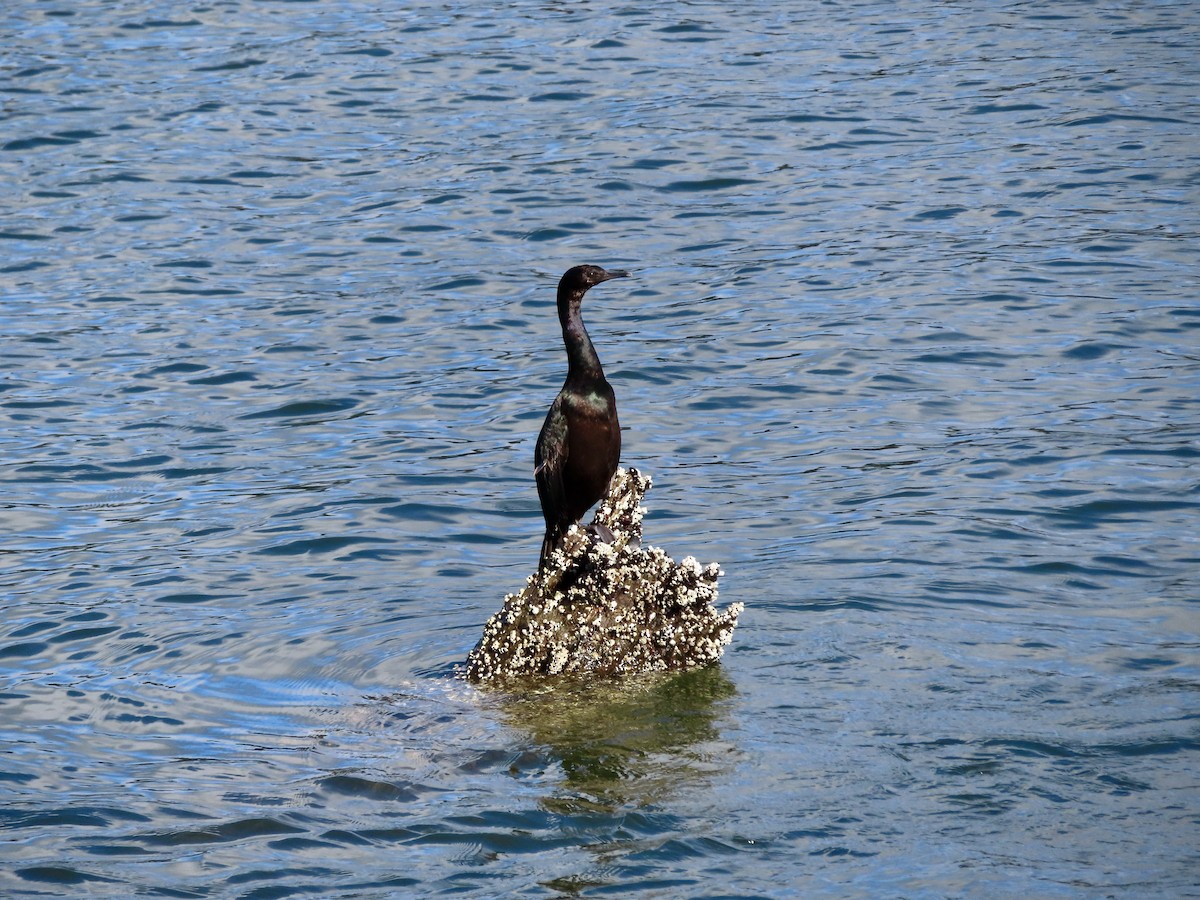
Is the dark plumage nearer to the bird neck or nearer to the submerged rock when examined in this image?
the bird neck

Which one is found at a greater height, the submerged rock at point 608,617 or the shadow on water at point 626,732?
the submerged rock at point 608,617

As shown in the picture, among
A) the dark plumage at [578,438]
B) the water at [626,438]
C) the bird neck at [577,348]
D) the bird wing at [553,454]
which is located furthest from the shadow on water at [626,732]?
the bird neck at [577,348]

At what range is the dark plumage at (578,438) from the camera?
Result: 684cm

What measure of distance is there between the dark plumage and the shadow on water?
663 millimetres

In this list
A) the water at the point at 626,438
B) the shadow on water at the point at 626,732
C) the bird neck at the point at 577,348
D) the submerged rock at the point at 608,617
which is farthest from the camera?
the bird neck at the point at 577,348

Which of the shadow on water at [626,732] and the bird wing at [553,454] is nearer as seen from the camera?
the shadow on water at [626,732]

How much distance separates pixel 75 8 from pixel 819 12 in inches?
341

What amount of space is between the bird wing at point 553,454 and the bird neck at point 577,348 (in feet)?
0.46

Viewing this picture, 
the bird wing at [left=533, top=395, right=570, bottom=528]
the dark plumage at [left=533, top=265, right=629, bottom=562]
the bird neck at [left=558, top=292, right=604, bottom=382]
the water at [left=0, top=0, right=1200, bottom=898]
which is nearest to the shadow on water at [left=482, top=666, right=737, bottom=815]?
the water at [left=0, top=0, right=1200, bottom=898]

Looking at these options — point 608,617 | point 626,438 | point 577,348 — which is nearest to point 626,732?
point 608,617

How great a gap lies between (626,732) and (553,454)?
1.23 meters

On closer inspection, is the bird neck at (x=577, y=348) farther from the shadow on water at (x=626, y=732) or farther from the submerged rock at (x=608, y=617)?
the shadow on water at (x=626, y=732)

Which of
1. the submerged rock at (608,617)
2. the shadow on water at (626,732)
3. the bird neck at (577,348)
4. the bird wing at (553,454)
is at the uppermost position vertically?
the bird neck at (577,348)

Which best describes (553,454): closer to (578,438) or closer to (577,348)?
(578,438)
